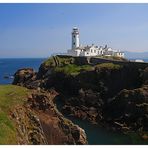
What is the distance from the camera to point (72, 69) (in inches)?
2579

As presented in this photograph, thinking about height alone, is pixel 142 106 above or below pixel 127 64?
below

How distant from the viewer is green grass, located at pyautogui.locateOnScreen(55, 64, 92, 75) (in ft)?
204

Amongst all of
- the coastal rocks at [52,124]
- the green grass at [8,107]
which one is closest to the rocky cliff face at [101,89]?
the coastal rocks at [52,124]

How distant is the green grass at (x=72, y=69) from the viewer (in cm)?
6231

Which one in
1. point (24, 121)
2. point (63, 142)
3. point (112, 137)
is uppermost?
point (24, 121)

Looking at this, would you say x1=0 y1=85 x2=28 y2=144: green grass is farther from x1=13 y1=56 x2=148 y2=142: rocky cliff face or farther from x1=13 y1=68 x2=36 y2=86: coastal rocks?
x1=13 y1=68 x2=36 y2=86: coastal rocks

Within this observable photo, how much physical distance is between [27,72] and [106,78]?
24.5 metres

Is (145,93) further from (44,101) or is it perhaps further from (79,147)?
(79,147)

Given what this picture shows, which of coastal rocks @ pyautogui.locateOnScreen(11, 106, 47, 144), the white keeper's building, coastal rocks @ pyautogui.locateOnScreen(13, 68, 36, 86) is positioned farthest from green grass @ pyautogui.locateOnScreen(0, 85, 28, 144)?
the white keeper's building

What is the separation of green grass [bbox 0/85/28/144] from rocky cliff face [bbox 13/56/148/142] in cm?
1560

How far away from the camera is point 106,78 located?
56.8 meters

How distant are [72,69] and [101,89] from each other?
1136 cm

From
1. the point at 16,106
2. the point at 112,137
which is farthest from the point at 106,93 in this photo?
the point at 16,106

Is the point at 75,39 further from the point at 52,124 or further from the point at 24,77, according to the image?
the point at 52,124
